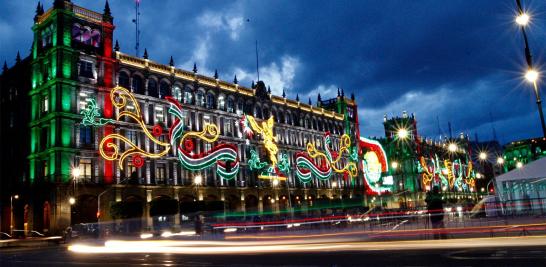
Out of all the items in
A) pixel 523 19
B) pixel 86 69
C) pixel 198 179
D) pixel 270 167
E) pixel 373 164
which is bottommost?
pixel 198 179

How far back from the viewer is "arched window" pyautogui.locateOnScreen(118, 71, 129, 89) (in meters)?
60.3

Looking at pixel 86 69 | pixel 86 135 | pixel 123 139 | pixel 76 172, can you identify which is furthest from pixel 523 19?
pixel 86 69

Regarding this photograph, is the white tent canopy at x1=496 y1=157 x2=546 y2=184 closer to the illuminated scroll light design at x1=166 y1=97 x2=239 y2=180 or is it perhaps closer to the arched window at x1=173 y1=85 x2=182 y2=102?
the illuminated scroll light design at x1=166 y1=97 x2=239 y2=180

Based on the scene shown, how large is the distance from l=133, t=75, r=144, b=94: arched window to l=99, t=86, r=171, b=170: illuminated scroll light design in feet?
9.95

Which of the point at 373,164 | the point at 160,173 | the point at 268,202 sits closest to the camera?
the point at 160,173

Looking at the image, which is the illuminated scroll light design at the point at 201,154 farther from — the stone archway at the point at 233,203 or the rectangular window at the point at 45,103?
the rectangular window at the point at 45,103

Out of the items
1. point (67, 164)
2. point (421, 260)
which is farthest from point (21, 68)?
Answer: point (421, 260)

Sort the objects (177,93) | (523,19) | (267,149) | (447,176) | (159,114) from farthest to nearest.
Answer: (447,176), (267,149), (177,93), (159,114), (523,19)

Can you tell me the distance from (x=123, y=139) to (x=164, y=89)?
12234 millimetres

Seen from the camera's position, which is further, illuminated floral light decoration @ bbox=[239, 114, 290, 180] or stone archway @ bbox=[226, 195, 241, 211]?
illuminated floral light decoration @ bbox=[239, 114, 290, 180]

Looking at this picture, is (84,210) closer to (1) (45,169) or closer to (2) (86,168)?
(2) (86,168)

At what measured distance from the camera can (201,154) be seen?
65.6 meters

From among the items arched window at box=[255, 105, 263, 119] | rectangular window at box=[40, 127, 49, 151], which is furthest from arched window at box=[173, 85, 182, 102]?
rectangular window at box=[40, 127, 49, 151]

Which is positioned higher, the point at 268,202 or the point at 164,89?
the point at 164,89
